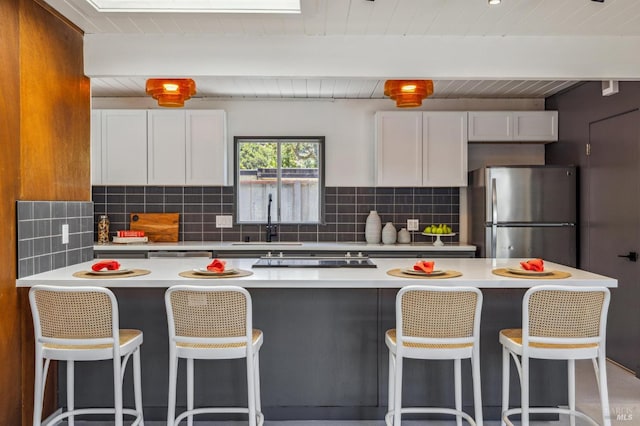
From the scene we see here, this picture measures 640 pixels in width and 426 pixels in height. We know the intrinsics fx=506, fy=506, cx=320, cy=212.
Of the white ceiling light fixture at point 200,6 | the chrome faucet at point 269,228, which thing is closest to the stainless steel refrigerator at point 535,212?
the chrome faucet at point 269,228

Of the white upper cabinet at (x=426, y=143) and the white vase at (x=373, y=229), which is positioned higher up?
the white upper cabinet at (x=426, y=143)

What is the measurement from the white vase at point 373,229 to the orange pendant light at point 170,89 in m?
2.60

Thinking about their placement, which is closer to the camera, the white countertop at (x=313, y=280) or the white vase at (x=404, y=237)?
the white countertop at (x=313, y=280)

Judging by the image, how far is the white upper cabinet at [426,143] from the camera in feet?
17.0

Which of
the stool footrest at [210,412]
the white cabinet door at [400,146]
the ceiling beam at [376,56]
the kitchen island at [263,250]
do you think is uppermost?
the ceiling beam at [376,56]

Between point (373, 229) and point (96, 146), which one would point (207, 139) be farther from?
point (373, 229)

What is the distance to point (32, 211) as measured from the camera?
9.12 ft

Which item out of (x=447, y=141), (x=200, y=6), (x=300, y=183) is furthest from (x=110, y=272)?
(x=447, y=141)

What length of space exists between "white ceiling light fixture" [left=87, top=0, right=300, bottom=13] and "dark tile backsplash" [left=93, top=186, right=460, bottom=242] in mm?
2722

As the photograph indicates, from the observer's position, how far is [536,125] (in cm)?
519

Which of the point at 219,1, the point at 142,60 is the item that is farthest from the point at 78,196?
the point at 219,1

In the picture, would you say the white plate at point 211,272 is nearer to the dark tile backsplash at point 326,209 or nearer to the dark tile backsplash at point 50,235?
the dark tile backsplash at point 50,235

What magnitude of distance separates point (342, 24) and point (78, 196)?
2058mm

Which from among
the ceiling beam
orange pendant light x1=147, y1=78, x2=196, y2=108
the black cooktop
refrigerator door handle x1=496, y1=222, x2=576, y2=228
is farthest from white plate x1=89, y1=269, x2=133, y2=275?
refrigerator door handle x1=496, y1=222, x2=576, y2=228
